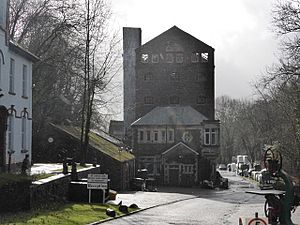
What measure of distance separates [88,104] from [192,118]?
26968 mm

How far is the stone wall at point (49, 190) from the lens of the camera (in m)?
26.3

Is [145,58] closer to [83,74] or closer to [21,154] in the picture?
[83,74]

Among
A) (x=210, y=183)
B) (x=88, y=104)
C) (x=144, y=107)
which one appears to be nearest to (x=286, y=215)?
(x=88, y=104)

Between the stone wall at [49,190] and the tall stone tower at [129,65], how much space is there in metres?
54.7

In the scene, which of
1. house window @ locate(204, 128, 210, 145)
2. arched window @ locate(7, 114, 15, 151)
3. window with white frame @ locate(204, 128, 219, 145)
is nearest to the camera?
arched window @ locate(7, 114, 15, 151)

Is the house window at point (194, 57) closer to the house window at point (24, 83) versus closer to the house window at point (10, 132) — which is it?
the house window at point (24, 83)

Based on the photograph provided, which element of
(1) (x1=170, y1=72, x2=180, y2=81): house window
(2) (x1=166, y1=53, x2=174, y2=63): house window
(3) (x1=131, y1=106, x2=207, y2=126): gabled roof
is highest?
(2) (x1=166, y1=53, x2=174, y2=63): house window

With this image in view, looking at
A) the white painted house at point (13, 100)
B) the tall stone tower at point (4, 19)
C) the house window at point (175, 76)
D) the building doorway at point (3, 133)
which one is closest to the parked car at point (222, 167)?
the house window at point (175, 76)

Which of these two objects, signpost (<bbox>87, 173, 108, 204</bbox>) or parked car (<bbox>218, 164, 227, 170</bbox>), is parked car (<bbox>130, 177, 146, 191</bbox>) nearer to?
signpost (<bbox>87, 173, 108, 204</bbox>)

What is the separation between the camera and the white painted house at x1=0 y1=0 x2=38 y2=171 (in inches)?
1260

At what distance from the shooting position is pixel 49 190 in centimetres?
2888

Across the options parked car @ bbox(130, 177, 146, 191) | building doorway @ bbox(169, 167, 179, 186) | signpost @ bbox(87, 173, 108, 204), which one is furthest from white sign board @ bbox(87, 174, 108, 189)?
building doorway @ bbox(169, 167, 179, 186)

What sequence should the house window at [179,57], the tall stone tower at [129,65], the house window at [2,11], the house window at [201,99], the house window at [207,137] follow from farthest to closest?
the tall stone tower at [129,65], the house window at [201,99], the house window at [179,57], the house window at [207,137], the house window at [2,11]

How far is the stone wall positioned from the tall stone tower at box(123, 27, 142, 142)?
54.7 m
